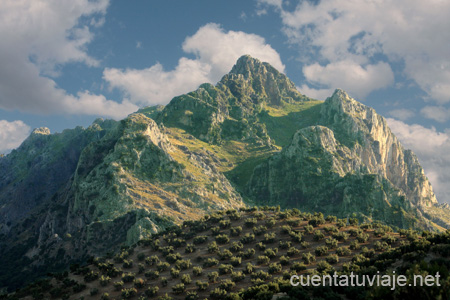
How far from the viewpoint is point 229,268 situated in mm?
44156

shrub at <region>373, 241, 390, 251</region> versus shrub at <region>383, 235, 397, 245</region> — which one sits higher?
shrub at <region>383, 235, 397, 245</region>

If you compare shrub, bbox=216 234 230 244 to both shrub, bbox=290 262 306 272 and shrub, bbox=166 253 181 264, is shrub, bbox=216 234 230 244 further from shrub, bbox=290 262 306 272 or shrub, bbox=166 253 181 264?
shrub, bbox=290 262 306 272

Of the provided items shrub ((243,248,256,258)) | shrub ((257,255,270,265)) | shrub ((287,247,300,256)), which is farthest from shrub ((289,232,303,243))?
shrub ((257,255,270,265))

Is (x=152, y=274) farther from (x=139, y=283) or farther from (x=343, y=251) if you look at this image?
(x=343, y=251)

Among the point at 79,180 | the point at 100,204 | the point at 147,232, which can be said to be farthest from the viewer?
the point at 79,180

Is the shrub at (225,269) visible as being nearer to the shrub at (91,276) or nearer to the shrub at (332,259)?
the shrub at (332,259)

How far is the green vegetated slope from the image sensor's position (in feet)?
108

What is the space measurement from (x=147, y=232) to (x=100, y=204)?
169ft

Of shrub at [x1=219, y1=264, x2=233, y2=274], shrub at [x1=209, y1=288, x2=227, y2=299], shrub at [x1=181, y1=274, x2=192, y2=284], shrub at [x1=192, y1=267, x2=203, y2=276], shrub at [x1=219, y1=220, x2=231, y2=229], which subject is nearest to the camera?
shrub at [x1=209, y1=288, x2=227, y2=299]

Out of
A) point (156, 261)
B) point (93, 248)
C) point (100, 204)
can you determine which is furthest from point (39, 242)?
point (156, 261)

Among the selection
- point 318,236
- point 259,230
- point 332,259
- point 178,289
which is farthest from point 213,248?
point 332,259

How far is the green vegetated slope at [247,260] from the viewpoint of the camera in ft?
108

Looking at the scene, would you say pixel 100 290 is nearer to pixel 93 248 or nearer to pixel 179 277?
pixel 179 277

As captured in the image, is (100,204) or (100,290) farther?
(100,204)
